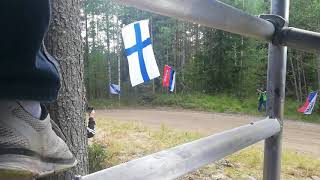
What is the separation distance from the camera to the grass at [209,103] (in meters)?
17.3

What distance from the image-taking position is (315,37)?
4.24 ft

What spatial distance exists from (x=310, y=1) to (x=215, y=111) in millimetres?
6461

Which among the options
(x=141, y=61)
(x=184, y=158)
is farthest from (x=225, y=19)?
(x=141, y=61)

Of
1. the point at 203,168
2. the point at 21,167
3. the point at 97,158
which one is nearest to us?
the point at 21,167

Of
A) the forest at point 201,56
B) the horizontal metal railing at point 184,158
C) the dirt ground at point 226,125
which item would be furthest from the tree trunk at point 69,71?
the forest at point 201,56

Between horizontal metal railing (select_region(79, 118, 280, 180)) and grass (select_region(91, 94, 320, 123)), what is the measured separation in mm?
15351

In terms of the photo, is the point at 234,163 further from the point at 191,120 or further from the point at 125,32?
the point at 191,120

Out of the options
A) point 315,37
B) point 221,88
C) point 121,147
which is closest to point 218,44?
point 221,88

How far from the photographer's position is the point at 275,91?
4.58 feet

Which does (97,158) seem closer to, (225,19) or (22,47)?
(225,19)

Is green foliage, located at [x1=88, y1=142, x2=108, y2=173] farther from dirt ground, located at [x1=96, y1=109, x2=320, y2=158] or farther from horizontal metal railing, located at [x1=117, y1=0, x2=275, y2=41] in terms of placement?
horizontal metal railing, located at [x1=117, y1=0, x2=275, y2=41]

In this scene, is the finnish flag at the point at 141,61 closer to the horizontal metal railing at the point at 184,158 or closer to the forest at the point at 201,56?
the horizontal metal railing at the point at 184,158

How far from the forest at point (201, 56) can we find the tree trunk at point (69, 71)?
17028mm

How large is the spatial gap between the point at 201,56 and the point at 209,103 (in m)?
5.39
